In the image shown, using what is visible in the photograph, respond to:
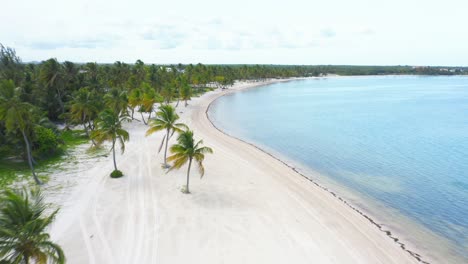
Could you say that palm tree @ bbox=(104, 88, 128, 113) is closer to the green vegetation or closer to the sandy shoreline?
the sandy shoreline

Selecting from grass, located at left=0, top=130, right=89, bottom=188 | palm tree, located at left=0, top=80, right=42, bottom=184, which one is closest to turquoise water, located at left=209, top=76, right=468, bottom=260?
grass, located at left=0, top=130, right=89, bottom=188

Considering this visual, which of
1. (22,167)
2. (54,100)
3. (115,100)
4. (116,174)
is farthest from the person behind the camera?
(54,100)

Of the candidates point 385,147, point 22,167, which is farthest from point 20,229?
point 385,147

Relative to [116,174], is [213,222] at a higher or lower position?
lower

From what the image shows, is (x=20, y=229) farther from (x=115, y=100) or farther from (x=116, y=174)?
(x=115, y=100)

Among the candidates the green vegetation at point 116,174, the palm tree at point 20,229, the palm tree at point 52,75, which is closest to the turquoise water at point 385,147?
the green vegetation at point 116,174

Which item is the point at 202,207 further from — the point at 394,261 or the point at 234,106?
the point at 234,106

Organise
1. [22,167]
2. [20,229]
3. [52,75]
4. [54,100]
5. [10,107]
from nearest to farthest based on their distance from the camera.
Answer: [20,229]
[10,107]
[22,167]
[52,75]
[54,100]
